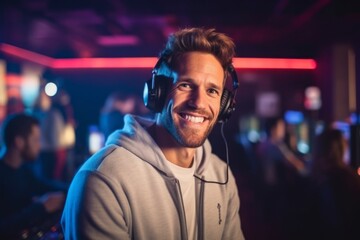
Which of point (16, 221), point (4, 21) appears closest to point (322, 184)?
point (16, 221)

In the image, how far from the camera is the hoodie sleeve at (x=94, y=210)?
40.4 inches

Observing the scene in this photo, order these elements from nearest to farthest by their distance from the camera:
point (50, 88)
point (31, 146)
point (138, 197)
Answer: point (138, 197), point (31, 146), point (50, 88)

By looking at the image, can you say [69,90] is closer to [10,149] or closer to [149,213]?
[10,149]

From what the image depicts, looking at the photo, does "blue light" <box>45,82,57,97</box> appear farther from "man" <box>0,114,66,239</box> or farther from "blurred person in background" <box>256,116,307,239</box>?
"blurred person in background" <box>256,116,307,239</box>

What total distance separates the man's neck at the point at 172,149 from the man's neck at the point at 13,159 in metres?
1.30

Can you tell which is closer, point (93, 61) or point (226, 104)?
point (226, 104)

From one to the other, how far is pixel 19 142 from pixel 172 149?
1372 millimetres

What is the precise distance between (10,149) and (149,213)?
145cm

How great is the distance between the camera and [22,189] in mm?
2086

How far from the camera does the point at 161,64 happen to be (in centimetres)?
138

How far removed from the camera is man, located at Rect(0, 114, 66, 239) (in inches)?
66.5

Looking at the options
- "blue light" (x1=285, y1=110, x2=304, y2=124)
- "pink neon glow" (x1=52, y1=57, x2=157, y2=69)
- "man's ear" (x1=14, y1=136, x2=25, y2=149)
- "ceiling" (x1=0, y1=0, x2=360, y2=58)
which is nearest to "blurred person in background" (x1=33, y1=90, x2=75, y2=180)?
"pink neon glow" (x1=52, y1=57, x2=157, y2=69)

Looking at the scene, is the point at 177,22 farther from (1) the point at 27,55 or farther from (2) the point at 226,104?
(2) the point at 226,104

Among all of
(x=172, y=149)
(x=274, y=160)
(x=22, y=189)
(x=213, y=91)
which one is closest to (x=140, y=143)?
(x=172, y=149)
